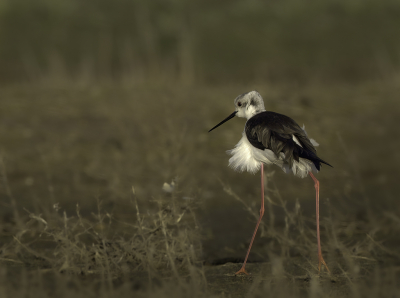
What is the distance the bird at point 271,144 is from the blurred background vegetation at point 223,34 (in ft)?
38.1

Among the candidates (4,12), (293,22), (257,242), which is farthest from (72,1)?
(257,242)

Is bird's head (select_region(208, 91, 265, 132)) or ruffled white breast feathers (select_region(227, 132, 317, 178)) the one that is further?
bird's head (select_region(208, 91, 265, 132))

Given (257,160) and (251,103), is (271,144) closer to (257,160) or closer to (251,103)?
(257,160)

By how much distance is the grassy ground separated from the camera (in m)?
3.48

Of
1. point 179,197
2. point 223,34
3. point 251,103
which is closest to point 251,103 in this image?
point 251,103

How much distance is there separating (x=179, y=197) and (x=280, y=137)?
157cm

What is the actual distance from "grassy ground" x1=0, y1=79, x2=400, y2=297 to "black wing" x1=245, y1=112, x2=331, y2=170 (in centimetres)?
40

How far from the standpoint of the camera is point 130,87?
30.1ft

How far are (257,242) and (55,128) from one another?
14.2 feet

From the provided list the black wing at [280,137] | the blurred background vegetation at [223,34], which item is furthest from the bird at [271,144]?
the blurred background vegetation at [223,34]

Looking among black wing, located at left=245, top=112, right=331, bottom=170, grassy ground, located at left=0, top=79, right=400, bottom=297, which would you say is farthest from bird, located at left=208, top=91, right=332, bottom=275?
grassy ground, located at left=0, top=79, right=400, bottom=297

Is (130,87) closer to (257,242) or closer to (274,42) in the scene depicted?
(257,242)

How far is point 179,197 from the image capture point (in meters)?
4.86

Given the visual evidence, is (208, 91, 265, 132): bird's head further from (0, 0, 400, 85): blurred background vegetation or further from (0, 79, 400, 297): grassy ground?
(0, 0, 400, 85): blurred background vegetation
